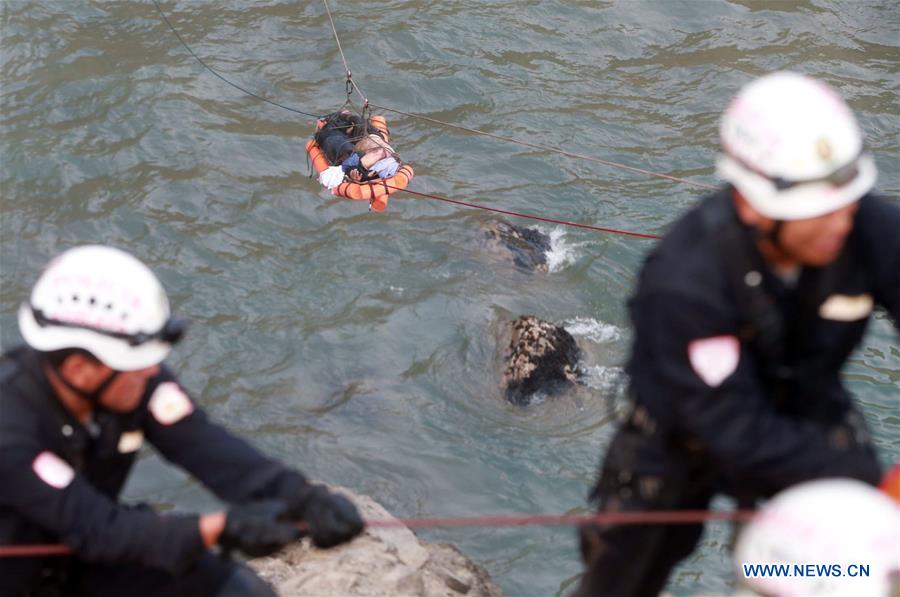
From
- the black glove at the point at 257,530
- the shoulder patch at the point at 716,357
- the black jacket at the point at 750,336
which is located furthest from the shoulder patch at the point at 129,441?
the shoulder patch at the point at 716,357

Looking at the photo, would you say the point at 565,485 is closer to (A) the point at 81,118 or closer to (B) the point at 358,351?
(B) the point at 358,351

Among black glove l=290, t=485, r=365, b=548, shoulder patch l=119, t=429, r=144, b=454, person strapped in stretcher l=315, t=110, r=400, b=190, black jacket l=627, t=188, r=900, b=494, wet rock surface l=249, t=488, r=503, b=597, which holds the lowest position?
person strapped in stretcher l=315, t=110, r=400, b=190

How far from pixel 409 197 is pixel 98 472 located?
25.6 ft

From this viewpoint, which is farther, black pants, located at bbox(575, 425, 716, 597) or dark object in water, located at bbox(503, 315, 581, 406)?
dark object in water, located at bbox(503, 315, 581, 406)

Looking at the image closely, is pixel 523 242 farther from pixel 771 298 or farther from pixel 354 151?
pixel 771 298

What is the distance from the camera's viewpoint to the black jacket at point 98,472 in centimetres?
318

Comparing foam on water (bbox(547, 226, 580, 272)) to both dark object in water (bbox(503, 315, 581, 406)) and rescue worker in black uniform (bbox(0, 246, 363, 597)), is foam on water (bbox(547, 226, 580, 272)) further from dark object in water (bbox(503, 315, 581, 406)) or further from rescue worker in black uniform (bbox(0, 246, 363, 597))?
rescue worker in black uniform (bbox(0, 246, 363, 597))

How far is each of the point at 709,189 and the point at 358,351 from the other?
418 centimetres

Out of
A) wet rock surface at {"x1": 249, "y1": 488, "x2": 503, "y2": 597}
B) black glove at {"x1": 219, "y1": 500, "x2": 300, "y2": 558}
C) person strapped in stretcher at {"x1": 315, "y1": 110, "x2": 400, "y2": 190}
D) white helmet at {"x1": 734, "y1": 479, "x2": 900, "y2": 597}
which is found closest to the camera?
white helmet at {"x1": 734, "y1": 479, "x2": 900, "y2": 597}

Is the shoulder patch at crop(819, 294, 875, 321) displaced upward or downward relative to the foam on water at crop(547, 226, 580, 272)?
upward

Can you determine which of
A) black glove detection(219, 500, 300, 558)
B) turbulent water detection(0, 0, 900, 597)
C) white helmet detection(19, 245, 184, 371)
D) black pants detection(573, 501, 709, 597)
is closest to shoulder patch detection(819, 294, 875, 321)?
black pants detection(573, 501, 709, 597)

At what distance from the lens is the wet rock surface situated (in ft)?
16.4

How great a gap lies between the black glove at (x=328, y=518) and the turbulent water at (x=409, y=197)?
44.6 inches

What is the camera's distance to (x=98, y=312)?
10.6 ft
